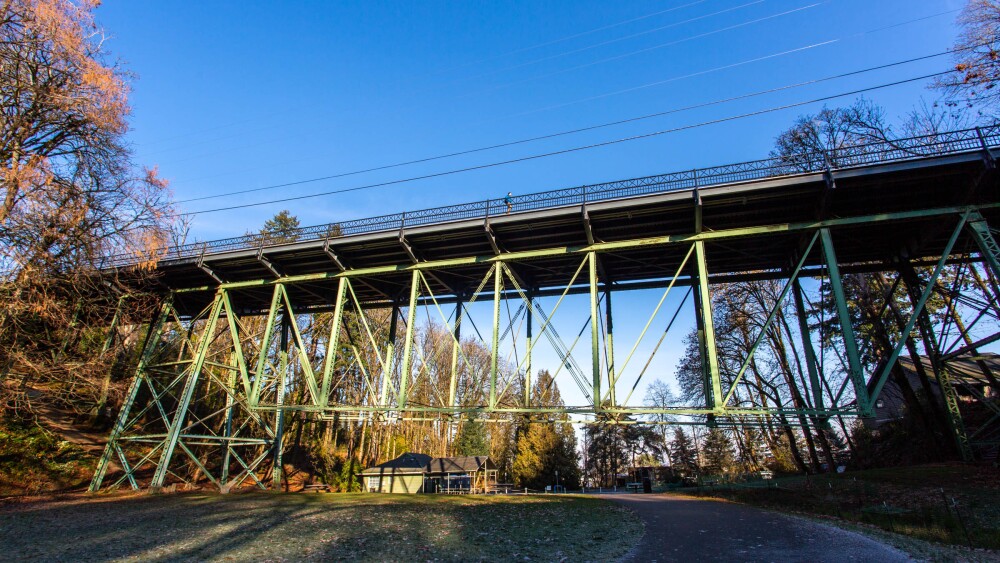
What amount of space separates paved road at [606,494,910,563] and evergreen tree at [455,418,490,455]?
41.9 meters

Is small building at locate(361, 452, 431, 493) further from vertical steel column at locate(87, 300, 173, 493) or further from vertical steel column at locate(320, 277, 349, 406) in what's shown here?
vertical steel column at locate(320, 277, 349, 406)

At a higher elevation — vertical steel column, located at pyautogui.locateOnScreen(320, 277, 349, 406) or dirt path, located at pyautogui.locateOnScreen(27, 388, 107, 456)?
vertical steel column, located at pyautogui.locateOnScreen(320, 277, 349, 406)

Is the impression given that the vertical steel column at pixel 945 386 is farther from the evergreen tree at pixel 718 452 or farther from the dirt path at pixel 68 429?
the dirt path at pixel 68 429

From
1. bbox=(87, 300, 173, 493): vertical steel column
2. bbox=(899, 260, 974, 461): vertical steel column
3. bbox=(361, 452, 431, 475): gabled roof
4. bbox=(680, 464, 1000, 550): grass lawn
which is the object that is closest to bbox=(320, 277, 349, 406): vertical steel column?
bbox=(87, 300, 173, 493): vertical steel column

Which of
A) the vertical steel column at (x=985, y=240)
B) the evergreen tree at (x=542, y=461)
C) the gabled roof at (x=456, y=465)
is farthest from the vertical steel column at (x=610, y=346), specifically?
the evergreen tree at (x=542, y=461)

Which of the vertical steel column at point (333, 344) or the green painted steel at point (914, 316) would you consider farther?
the vertical steel column at point (333, 344)

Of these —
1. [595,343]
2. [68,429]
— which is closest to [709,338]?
[595,343]

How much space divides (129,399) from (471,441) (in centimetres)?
3784

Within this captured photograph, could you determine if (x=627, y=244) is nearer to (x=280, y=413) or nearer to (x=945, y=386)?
(x=945, y=386)

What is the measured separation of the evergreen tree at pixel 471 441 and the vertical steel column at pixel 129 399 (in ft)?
117

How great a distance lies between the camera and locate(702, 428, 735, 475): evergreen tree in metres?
52.4

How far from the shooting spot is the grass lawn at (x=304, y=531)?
8.88 m

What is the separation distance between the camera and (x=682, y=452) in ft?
221

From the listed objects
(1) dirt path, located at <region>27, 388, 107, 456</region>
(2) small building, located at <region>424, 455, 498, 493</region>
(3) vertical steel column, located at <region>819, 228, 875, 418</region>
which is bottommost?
(2) small building, located at <region>424, 455, 498, 493</region>
